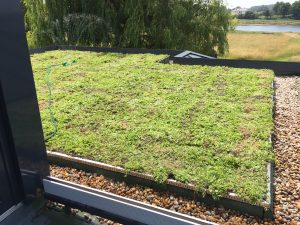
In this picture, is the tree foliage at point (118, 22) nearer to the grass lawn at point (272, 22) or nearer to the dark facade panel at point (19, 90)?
the dark facade panel at point (19, 90)

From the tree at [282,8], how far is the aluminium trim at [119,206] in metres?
60.3

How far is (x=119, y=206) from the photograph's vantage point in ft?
4.91

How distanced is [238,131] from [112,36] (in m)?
8.92

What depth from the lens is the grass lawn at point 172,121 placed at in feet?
10.1

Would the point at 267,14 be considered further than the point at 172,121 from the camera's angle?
Yes

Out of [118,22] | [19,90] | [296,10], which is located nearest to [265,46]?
[118,22]

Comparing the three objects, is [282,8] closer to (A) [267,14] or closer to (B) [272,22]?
(A) [267,14]

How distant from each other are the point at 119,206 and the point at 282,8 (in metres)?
60.9

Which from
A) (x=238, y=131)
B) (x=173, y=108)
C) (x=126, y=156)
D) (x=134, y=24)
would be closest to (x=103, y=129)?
(x=126, y=156)

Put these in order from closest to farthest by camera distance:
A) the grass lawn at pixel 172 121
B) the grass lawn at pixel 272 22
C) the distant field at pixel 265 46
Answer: the grass lawn at pixel 172 121
the distant field at pixel 265 46
the grass lawn at pixel 272 22

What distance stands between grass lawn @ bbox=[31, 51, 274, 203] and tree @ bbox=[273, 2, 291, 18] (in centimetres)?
5499

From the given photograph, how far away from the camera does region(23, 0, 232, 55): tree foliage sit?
36.4ft

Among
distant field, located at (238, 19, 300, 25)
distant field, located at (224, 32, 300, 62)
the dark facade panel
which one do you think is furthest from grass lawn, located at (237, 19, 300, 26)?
the dark facade panel

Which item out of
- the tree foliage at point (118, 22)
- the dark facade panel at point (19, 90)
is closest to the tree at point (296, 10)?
the tree foliage at point (118, 22)
